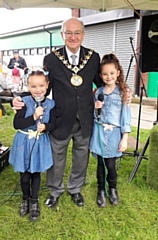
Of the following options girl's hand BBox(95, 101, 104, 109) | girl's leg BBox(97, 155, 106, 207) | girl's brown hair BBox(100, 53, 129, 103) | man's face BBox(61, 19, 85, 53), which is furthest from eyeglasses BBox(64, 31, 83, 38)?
girl's leg BBox(97, 155, 106, 207)

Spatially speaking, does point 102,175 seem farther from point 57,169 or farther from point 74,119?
point 74,119

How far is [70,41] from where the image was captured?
80.0 inches

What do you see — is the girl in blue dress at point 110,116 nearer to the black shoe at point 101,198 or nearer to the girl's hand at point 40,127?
the black shoe at point 101,198

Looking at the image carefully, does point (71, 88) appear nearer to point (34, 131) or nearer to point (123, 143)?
point (34, 131)

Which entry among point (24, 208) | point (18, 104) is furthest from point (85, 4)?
point (24, 208)

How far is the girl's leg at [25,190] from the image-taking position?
2135 millimetres

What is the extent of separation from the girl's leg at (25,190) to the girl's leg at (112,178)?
676mm

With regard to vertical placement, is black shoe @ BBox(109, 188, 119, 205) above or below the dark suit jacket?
below

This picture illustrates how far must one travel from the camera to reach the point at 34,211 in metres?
2.18

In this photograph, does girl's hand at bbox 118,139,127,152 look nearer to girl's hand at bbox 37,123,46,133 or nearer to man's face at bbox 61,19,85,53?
girl's hand at bbox 37,123,46,133

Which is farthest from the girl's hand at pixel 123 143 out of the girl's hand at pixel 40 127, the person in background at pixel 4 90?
the person in background at pixel 4 90

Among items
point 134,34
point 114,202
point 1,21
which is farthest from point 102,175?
point 1,21

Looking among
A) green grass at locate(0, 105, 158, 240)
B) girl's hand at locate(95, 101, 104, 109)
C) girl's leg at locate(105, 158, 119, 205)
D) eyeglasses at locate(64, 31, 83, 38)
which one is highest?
eyeglasses at locate(64, 31, 83, 38)

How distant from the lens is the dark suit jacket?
2.04m
